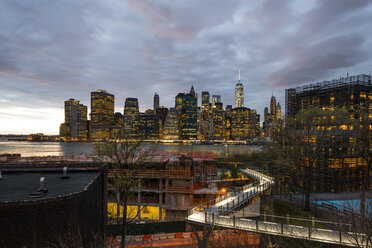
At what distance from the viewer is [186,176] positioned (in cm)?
3847

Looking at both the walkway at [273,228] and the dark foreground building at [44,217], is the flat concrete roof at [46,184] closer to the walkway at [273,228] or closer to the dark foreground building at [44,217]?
the dark foreground building at [44,217]

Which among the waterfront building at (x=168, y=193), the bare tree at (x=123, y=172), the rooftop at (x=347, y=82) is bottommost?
the waterfront building at (x=168, y=193)

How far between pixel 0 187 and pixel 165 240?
20.1 m

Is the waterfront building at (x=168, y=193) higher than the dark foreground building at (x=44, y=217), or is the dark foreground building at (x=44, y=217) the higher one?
the dark foreground building at (x=44, y=217)

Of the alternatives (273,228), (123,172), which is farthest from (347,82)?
(123,172)

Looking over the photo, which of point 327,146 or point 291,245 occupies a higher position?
point 327,146

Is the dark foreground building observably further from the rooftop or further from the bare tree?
the rooftop

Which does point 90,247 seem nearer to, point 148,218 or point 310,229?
point 310,229

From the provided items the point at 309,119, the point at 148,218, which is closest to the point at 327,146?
the point at 309,119

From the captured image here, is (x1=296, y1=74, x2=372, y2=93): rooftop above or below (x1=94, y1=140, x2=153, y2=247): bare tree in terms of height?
above

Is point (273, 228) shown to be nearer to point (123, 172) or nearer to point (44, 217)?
point (44, 217)

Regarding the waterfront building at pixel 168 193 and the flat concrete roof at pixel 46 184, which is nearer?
the flat concrete roof at pixel 46 184

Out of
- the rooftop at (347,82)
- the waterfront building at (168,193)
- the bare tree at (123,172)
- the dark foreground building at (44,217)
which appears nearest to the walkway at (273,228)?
the bare tree at (123,172)

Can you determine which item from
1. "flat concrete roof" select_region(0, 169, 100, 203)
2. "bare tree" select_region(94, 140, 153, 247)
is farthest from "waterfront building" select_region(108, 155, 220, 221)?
"flat concrete roof" select_region(0, 169, 100, 203)
